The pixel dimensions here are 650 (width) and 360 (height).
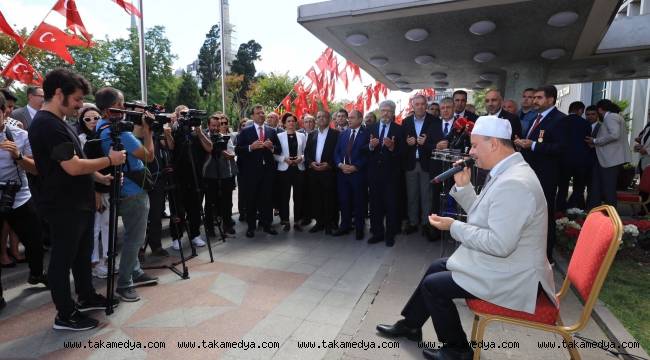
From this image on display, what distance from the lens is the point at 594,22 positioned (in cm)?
546

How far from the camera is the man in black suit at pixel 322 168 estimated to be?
6336 mm

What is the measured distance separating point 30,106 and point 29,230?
210cm

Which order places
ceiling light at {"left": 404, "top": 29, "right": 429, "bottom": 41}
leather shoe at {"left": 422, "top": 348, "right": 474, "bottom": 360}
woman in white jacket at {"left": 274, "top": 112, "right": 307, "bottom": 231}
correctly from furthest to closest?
1. woman in white jacket at {"left": 274, "top": 112, "right": 307, "bottom": 231}
2. ceiling light at {"left": 404, "top": 29, "right": 429, "bottom": 41}
3. leather shoe at {"left": 422, "top": 348, "right": 474, "bottom": 360}

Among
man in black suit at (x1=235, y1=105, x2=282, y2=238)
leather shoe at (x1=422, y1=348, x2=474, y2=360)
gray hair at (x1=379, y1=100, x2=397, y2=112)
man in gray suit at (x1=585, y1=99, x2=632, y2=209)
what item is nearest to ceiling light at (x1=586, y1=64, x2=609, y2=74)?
man in gray suit at (x1=585, y1=99, x2=632, y2=209)

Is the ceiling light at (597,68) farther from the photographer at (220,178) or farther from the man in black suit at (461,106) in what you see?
the photographer at (220,178)

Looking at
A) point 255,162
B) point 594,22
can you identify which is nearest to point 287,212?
point 255,162

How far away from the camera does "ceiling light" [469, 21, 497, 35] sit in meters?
5.44

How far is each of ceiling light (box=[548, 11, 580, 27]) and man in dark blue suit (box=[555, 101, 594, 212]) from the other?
180 cm

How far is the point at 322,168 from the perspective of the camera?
624 cm

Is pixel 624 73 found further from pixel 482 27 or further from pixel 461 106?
pixel 461 106

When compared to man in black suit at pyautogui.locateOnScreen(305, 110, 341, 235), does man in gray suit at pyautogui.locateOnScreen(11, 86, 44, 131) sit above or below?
above

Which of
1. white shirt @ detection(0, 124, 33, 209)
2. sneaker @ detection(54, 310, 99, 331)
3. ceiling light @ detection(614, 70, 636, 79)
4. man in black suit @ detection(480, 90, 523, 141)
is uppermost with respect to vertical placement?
ceiling light @ detection(614, 70, 636, 79)

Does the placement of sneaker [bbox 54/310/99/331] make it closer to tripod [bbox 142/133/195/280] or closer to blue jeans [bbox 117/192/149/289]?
blue jeans [bbox 117/192/149/289]

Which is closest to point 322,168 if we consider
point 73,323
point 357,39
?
point 357,39
